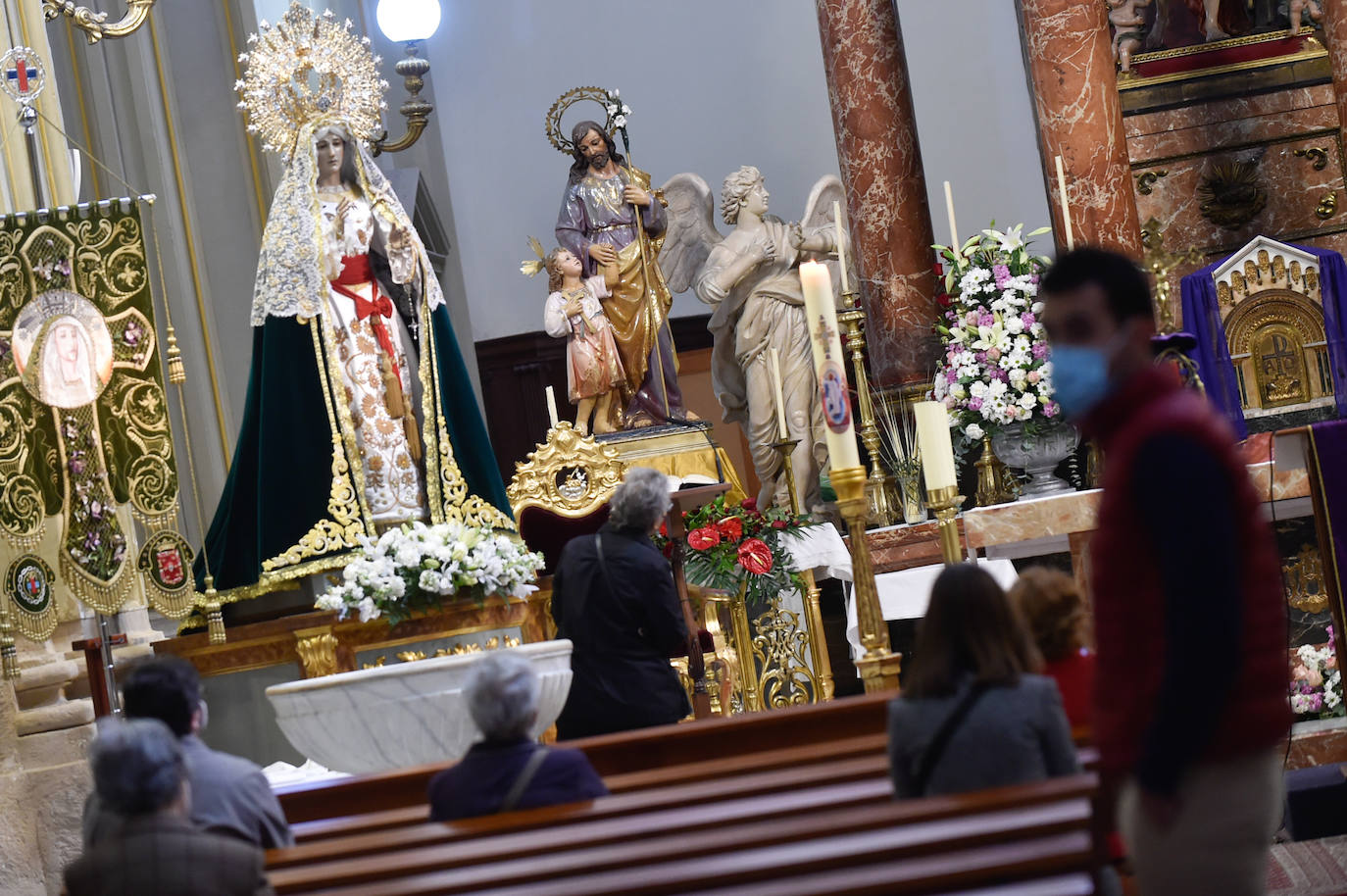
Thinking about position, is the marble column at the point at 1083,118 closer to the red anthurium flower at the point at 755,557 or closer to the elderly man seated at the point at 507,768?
the red anthurium flower at the point at 755,557

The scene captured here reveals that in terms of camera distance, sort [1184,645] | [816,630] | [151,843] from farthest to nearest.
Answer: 1. [816,630]
2. [151,843]
3. [1184,645]

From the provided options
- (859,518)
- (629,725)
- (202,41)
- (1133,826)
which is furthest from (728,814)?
(202,41)

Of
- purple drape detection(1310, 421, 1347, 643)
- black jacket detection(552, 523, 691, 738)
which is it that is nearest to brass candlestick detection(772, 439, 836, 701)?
black jacket detection(552, 523, 691, 738)

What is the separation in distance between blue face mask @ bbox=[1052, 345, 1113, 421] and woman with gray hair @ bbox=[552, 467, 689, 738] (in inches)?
→ 103

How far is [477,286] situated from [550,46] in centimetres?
224

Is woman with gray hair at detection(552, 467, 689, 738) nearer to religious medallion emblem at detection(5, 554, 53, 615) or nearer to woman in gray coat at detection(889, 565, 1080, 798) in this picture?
woman in gray coat at detection(889, 565, 1080, 798)

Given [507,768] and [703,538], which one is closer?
[507,768]

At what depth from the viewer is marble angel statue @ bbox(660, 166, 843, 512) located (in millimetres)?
10406

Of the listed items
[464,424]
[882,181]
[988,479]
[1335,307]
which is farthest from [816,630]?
[882,181]

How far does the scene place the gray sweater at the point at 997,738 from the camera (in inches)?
124

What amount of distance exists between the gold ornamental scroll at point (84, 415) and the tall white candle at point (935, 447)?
10.0ft

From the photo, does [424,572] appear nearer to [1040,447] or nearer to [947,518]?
[947,518]

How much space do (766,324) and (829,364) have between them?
21.0 feet

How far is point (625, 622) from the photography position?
17.0 feet
